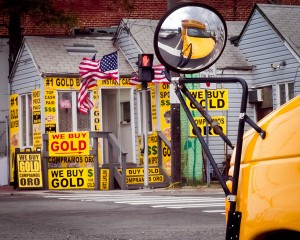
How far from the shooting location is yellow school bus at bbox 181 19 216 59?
167 inches

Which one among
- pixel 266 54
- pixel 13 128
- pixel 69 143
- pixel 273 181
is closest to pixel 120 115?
pixel 13 128

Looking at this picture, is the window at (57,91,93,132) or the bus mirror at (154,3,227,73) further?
the window at (57,91,93,132)

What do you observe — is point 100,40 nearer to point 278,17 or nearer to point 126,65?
point 126,65

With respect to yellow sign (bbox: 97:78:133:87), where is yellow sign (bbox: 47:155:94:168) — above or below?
below

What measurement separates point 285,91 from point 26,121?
831 cm

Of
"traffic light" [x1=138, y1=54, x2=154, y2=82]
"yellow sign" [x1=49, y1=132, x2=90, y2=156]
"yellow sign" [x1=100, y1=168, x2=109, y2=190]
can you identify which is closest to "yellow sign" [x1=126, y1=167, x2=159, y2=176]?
"yellow sign" [x1=100, y1=168, x2=109, y2=190]

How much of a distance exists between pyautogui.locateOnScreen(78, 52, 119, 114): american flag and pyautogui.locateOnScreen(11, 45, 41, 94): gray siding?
2606mm

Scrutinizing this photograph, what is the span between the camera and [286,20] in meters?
29.5

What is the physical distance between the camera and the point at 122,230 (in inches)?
464

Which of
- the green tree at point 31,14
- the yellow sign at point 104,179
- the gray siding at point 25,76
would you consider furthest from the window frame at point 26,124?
the yellow sign at point 104,179

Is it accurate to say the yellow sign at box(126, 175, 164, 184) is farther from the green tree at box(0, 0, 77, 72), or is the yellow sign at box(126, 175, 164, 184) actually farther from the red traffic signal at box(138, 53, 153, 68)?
the green tree at box(0, 0, 77, 72)

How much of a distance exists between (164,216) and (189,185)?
12.1 meters

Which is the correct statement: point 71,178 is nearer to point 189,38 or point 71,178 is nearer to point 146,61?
point 146,61

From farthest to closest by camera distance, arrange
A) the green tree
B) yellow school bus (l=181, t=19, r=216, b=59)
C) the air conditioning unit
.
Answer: the green tree → the air conditioning unit → yellow school bus (l=181, t=19, r=216, b=59)
